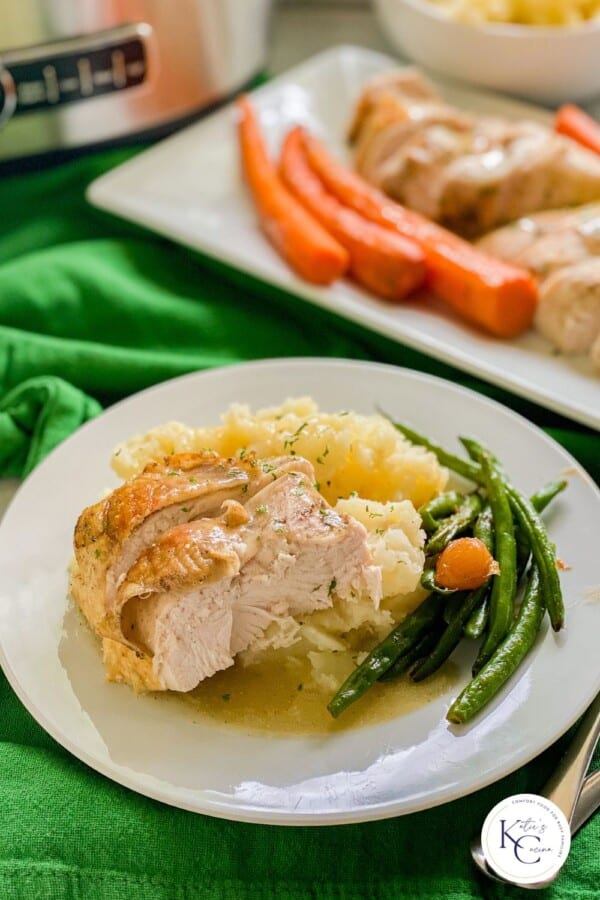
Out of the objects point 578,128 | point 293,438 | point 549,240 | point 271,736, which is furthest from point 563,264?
point 271,736

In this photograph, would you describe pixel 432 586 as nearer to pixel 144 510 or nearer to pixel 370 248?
pixel 144 510

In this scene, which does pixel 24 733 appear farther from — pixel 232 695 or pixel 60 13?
pixel 60 13

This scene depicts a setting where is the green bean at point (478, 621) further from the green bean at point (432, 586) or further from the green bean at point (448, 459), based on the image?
the green bean at point (448, 459)

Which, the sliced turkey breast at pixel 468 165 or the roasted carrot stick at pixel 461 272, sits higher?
the sliced turkey breast at pixel 468 165

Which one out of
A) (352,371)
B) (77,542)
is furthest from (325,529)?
(352,371)

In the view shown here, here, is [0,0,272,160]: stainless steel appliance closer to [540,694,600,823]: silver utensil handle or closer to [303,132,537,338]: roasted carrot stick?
[303,132,537,338]: roasted carrot stick

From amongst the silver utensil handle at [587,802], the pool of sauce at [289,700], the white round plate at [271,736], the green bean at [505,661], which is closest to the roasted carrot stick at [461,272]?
the white round plate at [271,736]
